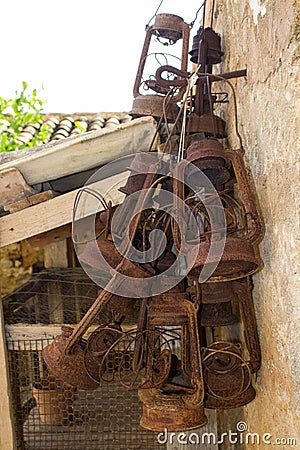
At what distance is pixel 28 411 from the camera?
2994 mm

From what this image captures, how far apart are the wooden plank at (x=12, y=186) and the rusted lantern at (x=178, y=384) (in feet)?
2.88

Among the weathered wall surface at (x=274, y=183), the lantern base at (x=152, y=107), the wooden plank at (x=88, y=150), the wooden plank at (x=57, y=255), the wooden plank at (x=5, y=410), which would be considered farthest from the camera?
the wooden plank at (x=57, y=255)

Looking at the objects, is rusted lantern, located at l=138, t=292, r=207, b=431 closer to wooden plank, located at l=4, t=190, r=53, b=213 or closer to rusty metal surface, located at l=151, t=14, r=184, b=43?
wooden plank, located at l=4, t=190, r=53, b=213

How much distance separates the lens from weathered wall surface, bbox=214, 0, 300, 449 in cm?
134

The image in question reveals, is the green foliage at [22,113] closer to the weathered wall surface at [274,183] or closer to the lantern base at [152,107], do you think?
the lantern base at [152,107]

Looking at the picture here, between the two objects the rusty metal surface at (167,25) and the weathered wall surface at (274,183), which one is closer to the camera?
the weathered wall surface at (274,183)

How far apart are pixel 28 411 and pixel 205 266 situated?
2.04 meters

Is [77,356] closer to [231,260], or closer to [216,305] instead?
[216,305]

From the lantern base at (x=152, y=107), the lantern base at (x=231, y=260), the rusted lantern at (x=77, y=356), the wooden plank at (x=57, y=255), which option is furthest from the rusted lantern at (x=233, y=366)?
the wooden plank at (x=57, y=255)

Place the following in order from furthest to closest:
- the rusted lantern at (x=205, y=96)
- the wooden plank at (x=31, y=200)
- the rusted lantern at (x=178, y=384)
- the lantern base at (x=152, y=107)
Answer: the wooden plank at (x=31, y=200) → the lantern base at (x=152, y=107) → the rusted lantern at (x=205, y=96) → the rusted lantern at (x=178, y=384)

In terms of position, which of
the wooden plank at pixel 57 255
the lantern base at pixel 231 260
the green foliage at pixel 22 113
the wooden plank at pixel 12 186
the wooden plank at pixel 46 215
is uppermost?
the green foliage at pixel 22 113

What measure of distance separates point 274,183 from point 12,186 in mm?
1189

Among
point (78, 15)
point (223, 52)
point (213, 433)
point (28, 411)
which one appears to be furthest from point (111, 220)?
point (78, 15)

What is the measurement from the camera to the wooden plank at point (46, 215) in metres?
2.21
